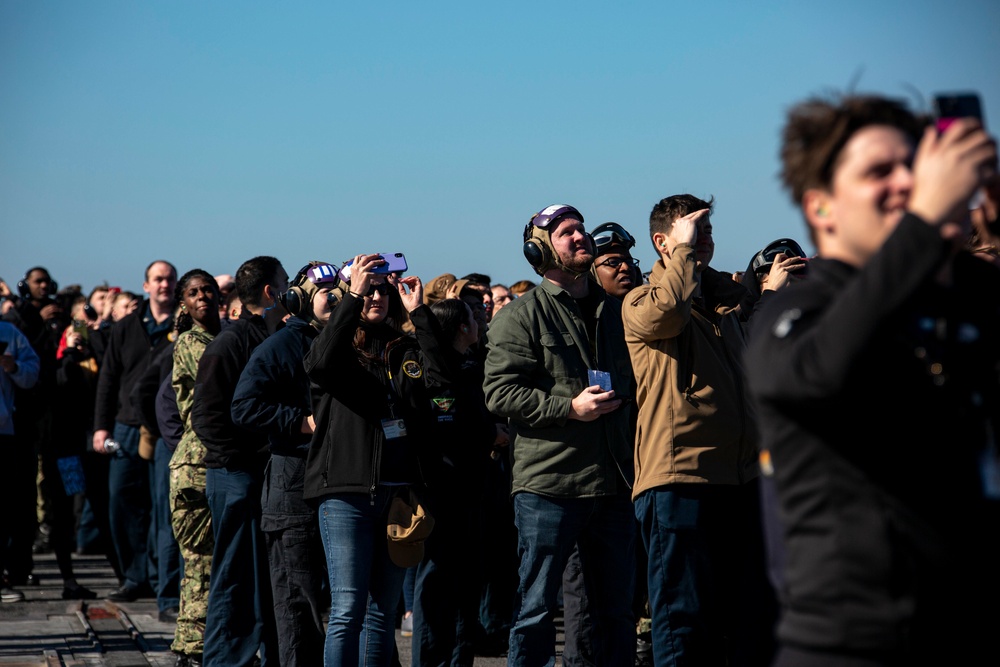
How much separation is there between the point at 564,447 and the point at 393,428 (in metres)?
0.89

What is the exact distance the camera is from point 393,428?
21.0 ft

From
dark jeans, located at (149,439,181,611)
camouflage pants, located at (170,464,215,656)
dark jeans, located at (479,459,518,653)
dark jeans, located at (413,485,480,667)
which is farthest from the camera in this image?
dark jeans, located at (149,439,181,611)

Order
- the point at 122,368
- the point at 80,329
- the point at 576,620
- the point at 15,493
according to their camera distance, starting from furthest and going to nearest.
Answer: the point at 80,329 < the point at 122,368 < the point at 15,493 < the point at 576,620

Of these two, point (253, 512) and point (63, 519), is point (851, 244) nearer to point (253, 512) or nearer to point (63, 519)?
point (253, 512)

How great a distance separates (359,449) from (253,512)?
1532 mm

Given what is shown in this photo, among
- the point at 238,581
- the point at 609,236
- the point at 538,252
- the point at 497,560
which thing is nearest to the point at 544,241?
the point at 538,252

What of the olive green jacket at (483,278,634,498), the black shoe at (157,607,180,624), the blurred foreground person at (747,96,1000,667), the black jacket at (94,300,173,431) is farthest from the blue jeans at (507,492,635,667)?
the black jacket at (94,300,173,431)

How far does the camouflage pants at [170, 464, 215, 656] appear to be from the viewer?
26.3 feet

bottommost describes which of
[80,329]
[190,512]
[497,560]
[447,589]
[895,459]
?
[497,560]

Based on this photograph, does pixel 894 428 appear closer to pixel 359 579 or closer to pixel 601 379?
pixel 601 379

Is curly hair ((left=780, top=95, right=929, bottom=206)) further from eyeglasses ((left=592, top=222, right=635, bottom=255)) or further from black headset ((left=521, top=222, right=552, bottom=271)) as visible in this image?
eyeglasses ((left=592, top=222, right=635, bottom=255))

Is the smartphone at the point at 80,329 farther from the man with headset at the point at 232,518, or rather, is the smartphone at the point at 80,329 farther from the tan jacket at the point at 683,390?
the tan jacket at the point at 683,390

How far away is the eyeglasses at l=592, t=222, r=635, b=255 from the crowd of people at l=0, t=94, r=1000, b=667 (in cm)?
1

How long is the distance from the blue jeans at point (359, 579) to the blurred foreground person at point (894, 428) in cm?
383
